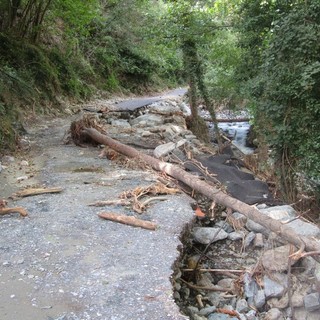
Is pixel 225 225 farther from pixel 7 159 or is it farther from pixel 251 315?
pixel 7 159

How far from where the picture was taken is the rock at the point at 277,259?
166 inches

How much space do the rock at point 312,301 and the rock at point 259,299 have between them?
1.42 feet

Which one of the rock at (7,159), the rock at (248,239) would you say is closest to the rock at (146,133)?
the rock at (7,159)

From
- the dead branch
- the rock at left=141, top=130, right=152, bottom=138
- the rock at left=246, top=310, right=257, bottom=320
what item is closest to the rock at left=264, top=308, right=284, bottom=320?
the rock at left=246, top=310, right=257, bottom=320

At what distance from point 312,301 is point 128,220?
2.10 meters

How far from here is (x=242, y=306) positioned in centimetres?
403

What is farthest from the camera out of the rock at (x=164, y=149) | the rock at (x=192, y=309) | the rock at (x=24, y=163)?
the rock at (x=164, y=149)

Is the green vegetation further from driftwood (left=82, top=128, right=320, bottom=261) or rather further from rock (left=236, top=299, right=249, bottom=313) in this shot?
rock (left=236, top=299, right=249, bottom=313)

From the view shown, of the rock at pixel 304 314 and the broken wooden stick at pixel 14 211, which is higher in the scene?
the broken wooden stick at pixel 14 211

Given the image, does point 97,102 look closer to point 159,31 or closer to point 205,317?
point 159,31

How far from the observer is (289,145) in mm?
6492

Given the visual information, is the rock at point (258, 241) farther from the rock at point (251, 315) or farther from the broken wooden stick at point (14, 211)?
the broken wooden stick at point (14, 211)

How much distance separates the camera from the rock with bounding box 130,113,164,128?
11426 millimetres

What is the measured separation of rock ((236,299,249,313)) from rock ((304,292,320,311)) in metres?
0.59
